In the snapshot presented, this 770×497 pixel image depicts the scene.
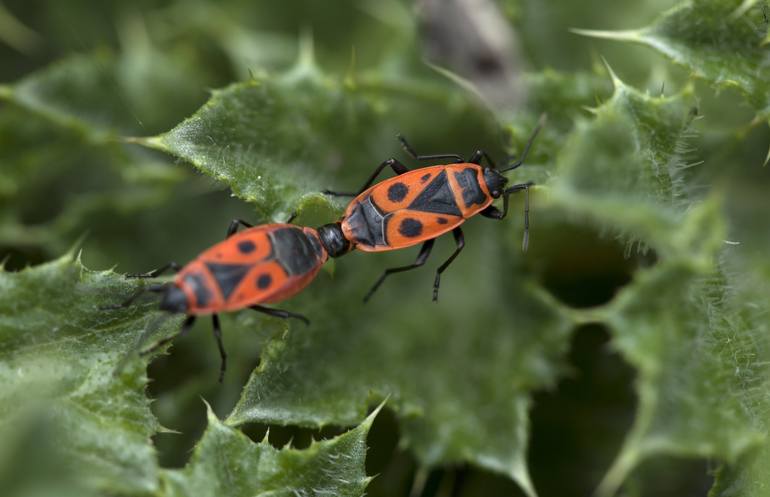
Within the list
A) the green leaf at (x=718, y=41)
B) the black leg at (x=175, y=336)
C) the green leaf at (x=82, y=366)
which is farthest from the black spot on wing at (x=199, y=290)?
the green leaf at (x=718, y=41)

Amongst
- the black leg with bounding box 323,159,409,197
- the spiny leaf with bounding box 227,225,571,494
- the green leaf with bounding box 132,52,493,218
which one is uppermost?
the green leaf with bounding box 132,52,493,218

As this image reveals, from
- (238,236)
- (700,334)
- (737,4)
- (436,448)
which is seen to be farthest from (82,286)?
(737,4)

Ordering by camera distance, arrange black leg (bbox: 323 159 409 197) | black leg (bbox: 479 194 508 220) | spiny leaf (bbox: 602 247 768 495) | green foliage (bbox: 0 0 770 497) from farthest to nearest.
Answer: black leg (bbox: 479 194 508 220)
black leg (bbox: 323 159 409 197)
green foliage (bbox: 0 0 770 497)
spiny leaf (bbox: 602 247 768 495)

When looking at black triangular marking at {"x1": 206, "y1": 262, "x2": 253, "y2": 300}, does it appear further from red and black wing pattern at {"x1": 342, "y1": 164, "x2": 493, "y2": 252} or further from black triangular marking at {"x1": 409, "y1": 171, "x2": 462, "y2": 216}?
black triangular marking at {"x1": 409, "y1": 171, "x2": 462, "y2": 216}

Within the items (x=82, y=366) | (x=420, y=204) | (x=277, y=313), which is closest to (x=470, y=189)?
(x=420, y=204)

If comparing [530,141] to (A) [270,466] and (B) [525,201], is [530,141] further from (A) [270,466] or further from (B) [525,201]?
(A) [270,466]

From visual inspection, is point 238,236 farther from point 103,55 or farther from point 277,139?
point 103,55

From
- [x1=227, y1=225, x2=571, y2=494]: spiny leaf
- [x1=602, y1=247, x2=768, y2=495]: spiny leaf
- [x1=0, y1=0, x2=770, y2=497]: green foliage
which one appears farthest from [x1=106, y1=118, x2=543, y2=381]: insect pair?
[x1=602, y1=247, x2=768, y2=495]: spiny leaf
